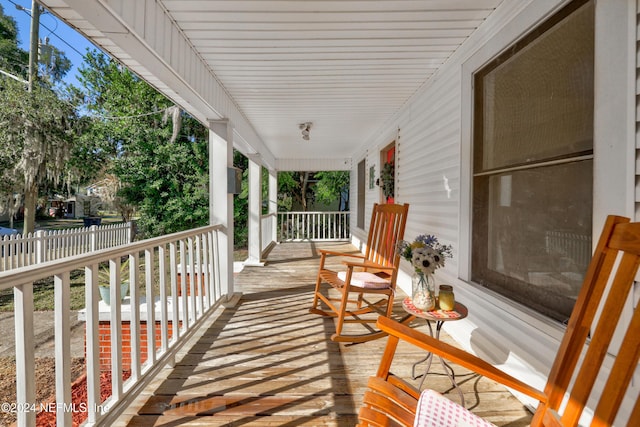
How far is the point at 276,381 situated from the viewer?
197 cm

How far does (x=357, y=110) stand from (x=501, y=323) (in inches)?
129

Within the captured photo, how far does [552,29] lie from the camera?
5.40 feet

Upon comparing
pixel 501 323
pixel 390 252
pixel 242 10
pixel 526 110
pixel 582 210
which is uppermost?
pixel 242 10

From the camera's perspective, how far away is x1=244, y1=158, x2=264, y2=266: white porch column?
6031 millimetres

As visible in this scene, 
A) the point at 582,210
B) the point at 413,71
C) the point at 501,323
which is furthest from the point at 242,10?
the point at 501,323

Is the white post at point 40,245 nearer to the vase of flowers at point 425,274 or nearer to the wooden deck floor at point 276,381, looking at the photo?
the wooden deck floor at point 276,381

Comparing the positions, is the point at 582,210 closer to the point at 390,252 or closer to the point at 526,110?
the point at 526,110

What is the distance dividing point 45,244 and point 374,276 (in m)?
6.51

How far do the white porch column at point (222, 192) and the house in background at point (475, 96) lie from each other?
0.05 feet

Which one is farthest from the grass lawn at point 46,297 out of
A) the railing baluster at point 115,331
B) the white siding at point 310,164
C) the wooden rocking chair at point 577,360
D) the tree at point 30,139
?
the wooden rocking chair at point 577,360

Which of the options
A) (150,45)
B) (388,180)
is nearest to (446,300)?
(150,45)

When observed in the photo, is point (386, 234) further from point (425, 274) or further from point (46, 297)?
point (46, 297)

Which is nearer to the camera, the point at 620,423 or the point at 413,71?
the point at 620,423

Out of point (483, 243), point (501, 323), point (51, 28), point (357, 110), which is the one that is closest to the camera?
point (501, 323)
